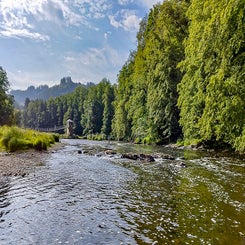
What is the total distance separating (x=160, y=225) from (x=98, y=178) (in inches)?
282

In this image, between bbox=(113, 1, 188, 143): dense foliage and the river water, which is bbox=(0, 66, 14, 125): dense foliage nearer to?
bbox=(113, 1, 188, 143): dense foliage

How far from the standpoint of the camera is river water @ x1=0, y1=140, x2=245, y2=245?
22.2 ft

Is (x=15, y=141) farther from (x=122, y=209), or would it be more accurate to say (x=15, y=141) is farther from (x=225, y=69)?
(x=225, y=69)

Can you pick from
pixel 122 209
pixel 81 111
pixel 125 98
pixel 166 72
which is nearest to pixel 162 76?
pixel 166 72

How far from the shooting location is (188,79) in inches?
1296

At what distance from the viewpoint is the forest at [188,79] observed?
822 inches

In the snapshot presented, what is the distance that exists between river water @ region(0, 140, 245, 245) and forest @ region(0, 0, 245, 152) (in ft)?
29.5

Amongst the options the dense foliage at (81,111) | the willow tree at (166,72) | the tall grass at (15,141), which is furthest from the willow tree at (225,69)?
the dense foliage at (81,111)

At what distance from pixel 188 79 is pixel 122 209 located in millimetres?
26439

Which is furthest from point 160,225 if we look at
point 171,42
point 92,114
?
point 92,114

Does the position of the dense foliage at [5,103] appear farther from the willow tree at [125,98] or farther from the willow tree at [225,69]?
the willow tree at [225,69]

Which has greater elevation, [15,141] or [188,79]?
[188,79]

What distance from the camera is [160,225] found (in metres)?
7.55

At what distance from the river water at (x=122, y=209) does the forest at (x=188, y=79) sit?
8980 millimetres
